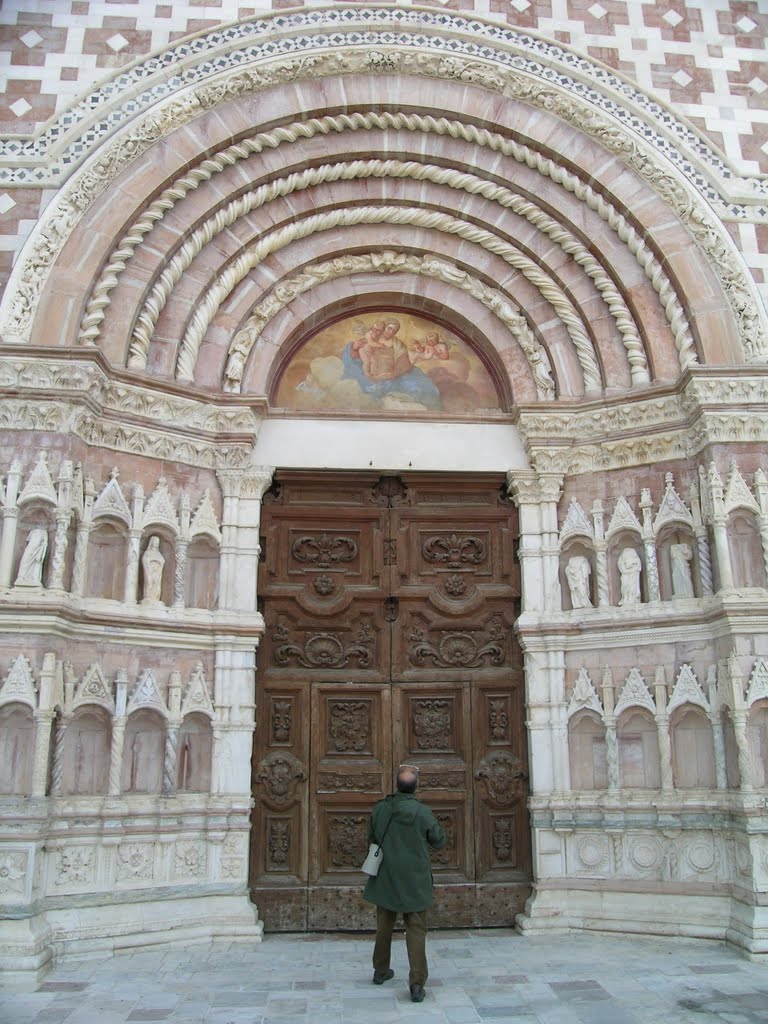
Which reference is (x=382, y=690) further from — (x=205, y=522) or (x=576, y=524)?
(x=576, y=524)

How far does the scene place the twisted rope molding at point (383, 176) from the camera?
8648mm

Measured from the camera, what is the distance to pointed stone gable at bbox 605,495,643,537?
859 cm

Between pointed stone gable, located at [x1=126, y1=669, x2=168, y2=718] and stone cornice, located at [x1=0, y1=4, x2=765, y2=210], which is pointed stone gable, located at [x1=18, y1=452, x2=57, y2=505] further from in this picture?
stone cornice, located at [x1=0, y1=4, x2=765, y2=210]

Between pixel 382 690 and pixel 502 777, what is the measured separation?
1333 millimetres

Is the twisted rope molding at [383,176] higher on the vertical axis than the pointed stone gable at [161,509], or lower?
higher

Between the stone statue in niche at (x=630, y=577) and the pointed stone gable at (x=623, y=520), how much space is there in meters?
0.22

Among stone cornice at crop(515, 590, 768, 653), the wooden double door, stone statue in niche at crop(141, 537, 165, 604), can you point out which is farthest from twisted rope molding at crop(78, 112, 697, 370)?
the wooden double door

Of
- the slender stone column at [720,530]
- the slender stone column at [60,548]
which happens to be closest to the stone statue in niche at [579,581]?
the slender stone column at [720,530]

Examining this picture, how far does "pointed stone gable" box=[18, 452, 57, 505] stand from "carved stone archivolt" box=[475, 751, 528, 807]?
4.42 meters

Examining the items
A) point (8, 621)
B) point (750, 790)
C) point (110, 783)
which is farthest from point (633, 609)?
point (8, 621)

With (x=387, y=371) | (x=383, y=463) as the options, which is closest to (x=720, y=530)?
(x=383, y=463)

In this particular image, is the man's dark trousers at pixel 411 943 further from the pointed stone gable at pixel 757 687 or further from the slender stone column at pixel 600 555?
the slender stone column at pixel 600 555

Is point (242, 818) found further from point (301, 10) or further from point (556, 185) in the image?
point (301, 10)

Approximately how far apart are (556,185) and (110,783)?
22.6ft
